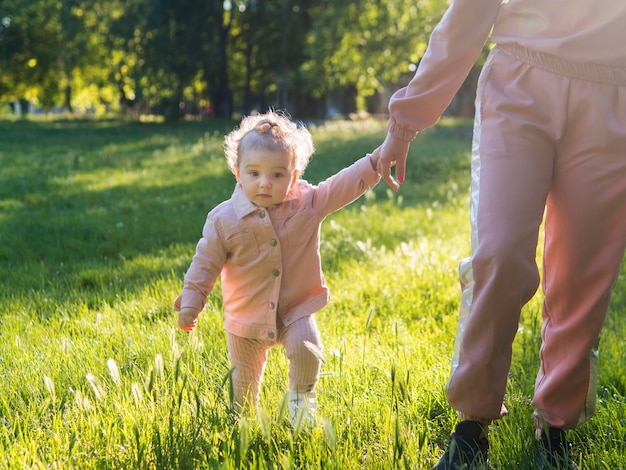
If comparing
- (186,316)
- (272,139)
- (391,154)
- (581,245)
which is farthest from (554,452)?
(272,139)

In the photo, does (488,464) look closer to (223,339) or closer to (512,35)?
(512,35)

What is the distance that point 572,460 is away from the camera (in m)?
2.75

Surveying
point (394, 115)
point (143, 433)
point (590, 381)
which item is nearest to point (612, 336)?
point (590, 381)

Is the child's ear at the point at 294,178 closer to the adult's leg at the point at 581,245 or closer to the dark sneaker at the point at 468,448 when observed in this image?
the adult's leg at the point at 581,245

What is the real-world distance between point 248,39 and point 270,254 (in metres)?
30.7

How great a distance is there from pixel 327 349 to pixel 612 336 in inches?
66.7

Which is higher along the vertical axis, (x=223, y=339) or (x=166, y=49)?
(x=166, y=49)

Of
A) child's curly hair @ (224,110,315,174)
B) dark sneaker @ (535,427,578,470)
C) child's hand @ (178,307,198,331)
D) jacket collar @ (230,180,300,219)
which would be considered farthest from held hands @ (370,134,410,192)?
dark sneaker @ (535,427,578,470)

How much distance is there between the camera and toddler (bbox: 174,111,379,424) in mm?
3041

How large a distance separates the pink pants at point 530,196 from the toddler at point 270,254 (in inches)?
27.0

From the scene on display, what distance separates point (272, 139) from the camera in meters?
3.02

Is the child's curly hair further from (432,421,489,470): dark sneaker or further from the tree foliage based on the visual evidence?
the tree foliage

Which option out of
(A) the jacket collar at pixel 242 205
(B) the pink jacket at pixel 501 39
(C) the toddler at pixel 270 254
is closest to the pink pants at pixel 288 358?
(C) the toddler at pixel 270 254

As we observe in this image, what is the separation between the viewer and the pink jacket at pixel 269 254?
10.1 ft
